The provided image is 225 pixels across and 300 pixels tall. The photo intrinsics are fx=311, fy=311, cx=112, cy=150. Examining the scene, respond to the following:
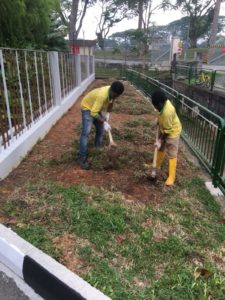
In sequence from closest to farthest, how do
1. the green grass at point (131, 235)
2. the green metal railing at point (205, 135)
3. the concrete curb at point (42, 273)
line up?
the concrete curb at point (42, 273)
the green grass at point (131, 235)
the green metal railing at point (205, 135)

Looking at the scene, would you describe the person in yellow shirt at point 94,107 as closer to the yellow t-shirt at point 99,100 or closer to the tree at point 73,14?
the yellow t-shirt at point 99,100

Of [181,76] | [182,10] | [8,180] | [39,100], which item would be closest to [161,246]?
[8,180]

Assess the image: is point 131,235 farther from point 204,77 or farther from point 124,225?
point 204,77

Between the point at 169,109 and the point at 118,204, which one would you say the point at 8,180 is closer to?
the point at 118,204

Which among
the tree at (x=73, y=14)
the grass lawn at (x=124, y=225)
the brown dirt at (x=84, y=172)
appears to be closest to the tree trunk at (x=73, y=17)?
the tree at (x=73, y=14)

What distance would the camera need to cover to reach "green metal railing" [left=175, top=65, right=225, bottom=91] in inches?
503

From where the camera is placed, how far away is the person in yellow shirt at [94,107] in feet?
13.6

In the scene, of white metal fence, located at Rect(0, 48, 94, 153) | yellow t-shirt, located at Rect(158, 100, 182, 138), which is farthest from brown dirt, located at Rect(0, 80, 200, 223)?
yellow t-shirt, located at Rect(158, 100, 182, 138)

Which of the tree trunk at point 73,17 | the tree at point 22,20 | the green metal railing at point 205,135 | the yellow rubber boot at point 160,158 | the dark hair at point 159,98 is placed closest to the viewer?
the dark hair at point 159,98

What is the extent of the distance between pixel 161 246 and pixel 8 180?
225cm

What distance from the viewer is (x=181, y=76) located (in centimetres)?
1783

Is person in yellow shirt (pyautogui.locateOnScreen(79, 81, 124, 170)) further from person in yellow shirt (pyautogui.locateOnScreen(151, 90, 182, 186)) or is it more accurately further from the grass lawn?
person in yellow shirt (pyautogui.locateOnScreen(151, 90, 182, 186))

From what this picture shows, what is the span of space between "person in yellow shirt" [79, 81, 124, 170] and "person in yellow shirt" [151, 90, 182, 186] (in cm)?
55

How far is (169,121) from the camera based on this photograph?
3.98 meters
